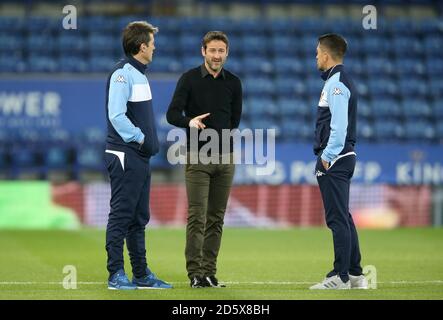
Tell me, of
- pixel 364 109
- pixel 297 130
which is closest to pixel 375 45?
pixel 364 109

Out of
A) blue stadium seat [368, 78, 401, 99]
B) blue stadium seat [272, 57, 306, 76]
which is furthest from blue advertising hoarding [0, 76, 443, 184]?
blue stadium seat [272, 57, 306, 76]

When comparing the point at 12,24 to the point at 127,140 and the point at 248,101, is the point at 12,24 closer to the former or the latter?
the point at 248,101

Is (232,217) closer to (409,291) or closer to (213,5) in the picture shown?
(213,5)

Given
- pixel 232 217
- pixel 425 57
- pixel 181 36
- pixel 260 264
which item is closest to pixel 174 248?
pixel 260 264

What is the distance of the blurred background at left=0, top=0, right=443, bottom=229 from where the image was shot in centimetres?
1798

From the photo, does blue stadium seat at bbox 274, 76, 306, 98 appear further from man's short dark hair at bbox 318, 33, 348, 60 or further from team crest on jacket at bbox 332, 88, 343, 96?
team crest on jacket at bbox 332, 88, 343, 96

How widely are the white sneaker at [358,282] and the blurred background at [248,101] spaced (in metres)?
9.25

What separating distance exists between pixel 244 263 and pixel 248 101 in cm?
1011

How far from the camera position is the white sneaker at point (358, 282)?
28.3 ft

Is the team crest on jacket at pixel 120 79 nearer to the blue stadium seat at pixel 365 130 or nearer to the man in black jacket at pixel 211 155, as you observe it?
the man in black jacket at pixel 211 155

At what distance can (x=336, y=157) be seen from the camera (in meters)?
8.43

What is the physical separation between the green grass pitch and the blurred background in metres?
0.83
